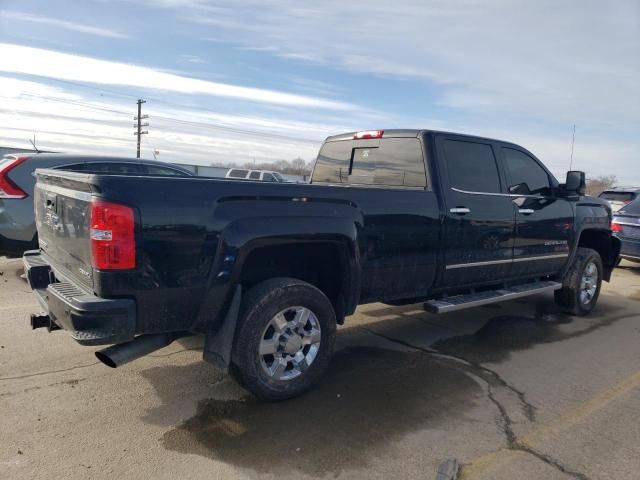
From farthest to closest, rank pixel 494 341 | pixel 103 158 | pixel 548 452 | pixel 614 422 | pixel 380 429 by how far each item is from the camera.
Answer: pixel 103 158, pixel 494 341, pixel 614 422, pixel 380 429, pixel 548 452

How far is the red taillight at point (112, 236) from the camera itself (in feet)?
9.45

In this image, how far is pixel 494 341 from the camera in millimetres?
5359

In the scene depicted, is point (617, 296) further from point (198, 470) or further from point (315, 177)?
point (198, 470)

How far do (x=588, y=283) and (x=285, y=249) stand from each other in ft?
15.6

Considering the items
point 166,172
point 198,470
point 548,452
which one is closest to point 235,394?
point 198,470

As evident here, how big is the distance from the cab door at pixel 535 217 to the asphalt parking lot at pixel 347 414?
0.99m

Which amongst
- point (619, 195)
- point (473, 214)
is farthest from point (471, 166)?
point (619, 195)

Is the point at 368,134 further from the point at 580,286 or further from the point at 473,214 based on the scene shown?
the point at 580,286

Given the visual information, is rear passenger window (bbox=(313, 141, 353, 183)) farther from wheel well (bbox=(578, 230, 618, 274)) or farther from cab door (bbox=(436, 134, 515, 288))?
wheel well (bbox=(578, 230, 618, 274))

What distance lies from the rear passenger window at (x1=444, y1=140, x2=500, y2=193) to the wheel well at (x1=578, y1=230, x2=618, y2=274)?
240 centimetres

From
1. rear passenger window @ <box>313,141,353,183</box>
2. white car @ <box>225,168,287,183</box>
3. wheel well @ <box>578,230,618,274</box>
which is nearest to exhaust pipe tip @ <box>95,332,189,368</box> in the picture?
rear passenger window @ <box>313,141,353,183</box>

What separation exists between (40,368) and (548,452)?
149 inches

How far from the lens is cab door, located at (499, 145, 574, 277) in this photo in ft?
18.2

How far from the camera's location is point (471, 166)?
16.9ft
